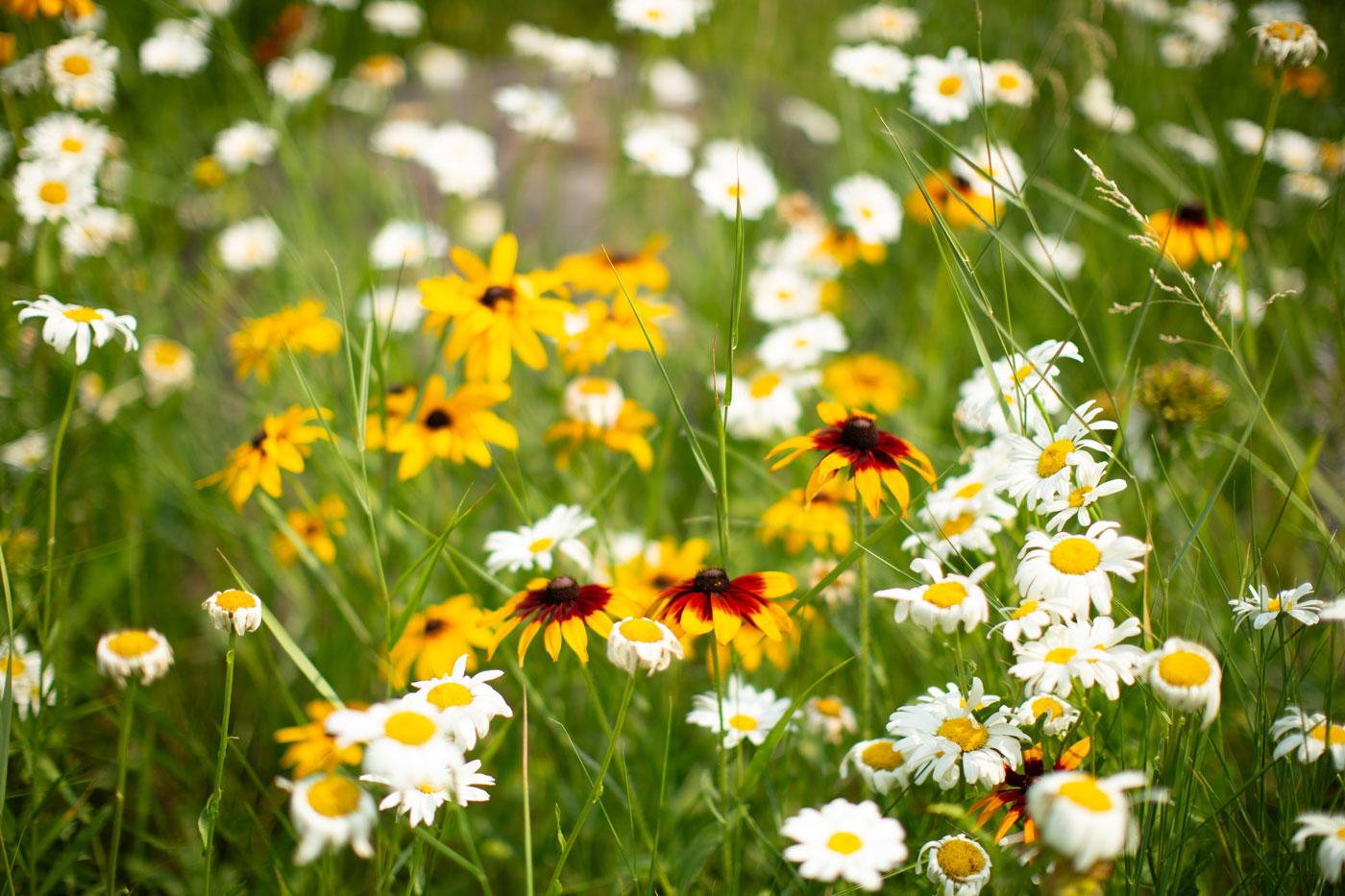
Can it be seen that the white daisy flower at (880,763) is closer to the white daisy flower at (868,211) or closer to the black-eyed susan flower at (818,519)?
the black-eyed susan flower at (818,519)

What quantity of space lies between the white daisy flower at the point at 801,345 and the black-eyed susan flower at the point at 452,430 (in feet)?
2.39

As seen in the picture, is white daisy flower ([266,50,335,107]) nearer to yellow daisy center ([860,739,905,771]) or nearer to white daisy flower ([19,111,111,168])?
white daisy flower ([19,111,111,168])

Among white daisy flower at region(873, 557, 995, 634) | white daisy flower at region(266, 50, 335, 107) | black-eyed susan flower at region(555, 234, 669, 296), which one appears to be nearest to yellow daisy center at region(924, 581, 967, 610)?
white daisy flower at region(873, 557, 995, 634)

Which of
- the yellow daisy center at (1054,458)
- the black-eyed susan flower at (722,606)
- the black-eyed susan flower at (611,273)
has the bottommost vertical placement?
the black-eyed susan flower at (611,273)

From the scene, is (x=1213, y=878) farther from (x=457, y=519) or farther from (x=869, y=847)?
(x=457, y=519)

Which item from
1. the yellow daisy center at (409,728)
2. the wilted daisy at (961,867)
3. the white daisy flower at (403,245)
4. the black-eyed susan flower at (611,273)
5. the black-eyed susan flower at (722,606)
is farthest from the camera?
the white daisy flower at (403,245)

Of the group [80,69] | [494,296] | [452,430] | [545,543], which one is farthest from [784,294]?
[80,69]

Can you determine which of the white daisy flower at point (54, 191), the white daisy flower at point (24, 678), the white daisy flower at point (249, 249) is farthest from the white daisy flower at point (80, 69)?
the white daisy flower at point (24, 678)

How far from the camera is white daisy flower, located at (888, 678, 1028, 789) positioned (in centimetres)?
79

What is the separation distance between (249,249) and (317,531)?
1323 mm

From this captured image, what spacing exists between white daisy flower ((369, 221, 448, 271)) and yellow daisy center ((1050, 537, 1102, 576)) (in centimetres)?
184

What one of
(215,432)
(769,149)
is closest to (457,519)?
(215,432)

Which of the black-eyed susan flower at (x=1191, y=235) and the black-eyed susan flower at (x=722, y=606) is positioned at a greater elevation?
the black-eyed susan flower at (x=1191, y=235)

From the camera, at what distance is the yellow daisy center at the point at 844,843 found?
68 cm
